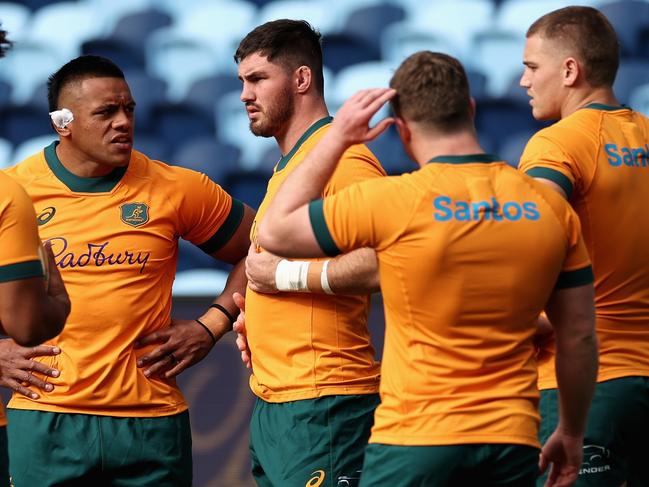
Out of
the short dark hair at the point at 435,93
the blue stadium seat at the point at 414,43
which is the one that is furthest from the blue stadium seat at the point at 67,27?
the short dark hair at the point at 435,93

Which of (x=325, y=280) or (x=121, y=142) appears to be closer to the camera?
(x=325, y=280)

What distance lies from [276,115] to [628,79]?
4234 millimetres

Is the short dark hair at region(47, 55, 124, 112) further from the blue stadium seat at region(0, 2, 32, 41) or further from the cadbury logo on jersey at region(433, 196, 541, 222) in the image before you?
the blue stadium seat at region(0, 2, 32, 41)

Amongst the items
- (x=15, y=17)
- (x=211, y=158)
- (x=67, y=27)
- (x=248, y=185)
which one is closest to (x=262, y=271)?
(x=248, y=185)

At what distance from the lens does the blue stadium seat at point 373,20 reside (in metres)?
8.41

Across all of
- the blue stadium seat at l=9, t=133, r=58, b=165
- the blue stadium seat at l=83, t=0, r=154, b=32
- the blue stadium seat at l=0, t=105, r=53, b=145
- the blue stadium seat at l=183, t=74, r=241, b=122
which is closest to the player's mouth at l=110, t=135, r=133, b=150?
the blue stadium seat at l=9, t=133, r=58, b=165

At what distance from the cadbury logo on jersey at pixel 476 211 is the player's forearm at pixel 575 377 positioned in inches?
16.4

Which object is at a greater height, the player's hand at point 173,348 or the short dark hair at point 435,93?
the short dark hair at point 435,93

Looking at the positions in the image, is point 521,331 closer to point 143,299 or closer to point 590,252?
point 590,252

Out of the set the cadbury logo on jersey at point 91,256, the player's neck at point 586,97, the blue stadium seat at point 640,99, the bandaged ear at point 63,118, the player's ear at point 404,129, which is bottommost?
the blue stadium seat at point 640,99

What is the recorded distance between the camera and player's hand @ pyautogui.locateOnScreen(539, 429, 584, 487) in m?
3.16

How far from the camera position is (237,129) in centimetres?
787

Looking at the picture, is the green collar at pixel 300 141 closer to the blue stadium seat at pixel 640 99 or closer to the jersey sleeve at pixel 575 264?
the jersey sleeve at pixel 575 264

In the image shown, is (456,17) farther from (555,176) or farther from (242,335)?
(555,176)
